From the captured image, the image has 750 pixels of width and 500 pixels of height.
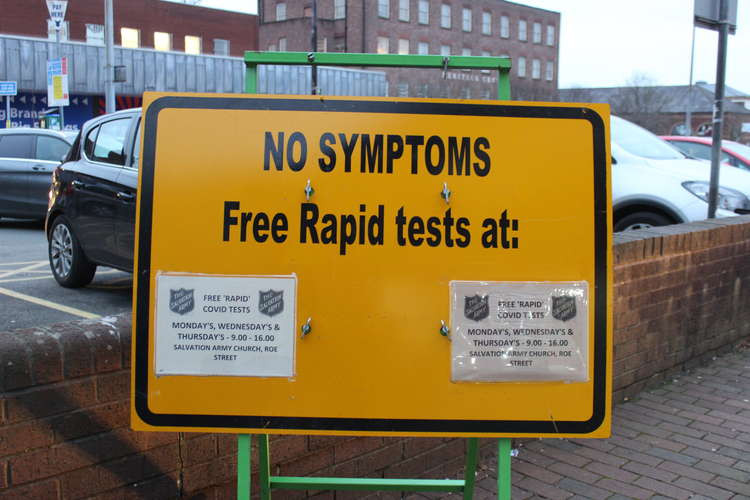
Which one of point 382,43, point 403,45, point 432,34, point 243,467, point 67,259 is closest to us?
point 243,467

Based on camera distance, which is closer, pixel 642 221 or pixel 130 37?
pixel 642 221

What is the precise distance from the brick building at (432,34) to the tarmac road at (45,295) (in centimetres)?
4193

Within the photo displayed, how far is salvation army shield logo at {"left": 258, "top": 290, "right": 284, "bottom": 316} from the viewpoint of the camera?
2139 millimetres

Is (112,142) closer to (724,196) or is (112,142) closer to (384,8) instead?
(724,196)

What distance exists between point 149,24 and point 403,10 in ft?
74.1

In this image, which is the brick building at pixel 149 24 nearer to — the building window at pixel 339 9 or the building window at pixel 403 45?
the building window at pixel 339 9

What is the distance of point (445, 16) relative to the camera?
61125 millimetres

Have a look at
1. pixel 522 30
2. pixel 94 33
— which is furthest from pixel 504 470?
pixel 522 30

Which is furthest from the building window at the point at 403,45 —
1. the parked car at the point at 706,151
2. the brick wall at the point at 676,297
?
the brick wall at the point at 676,297

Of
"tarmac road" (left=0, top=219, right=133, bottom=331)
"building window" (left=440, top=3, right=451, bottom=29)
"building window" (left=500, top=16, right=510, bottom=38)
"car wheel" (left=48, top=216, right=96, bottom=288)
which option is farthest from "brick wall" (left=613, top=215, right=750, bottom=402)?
"building window" (left=500, top=16, right=510, bottom=38)

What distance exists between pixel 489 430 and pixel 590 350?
14.5 inches

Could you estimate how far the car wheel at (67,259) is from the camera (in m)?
7.13

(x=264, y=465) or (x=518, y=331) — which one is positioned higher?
(x=518, y=331)

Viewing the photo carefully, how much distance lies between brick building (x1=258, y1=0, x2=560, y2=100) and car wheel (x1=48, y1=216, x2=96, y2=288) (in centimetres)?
4306
